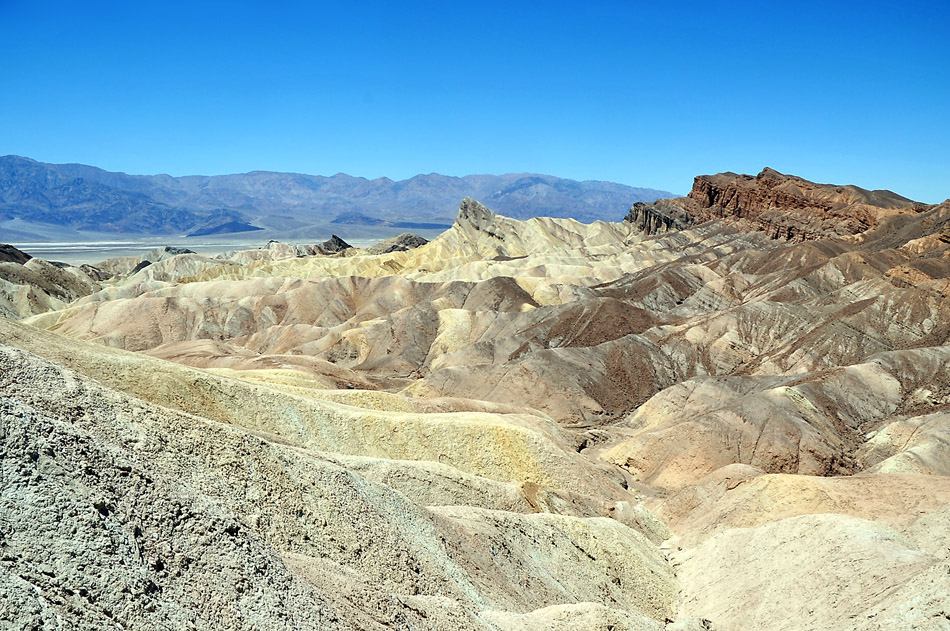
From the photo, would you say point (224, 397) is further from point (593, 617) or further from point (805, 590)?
point (805, 590)

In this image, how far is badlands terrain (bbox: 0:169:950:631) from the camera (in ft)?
39.8

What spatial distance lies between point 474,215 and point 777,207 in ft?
159

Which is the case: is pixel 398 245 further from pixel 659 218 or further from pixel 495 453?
pixel 495 453

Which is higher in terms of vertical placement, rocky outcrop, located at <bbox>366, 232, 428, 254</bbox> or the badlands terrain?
rocky outcrop, located at <bbox>366, 232, 428, 254</bbox>

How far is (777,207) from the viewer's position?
112 metres

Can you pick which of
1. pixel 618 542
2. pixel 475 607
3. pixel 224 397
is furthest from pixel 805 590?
pixel 224 397

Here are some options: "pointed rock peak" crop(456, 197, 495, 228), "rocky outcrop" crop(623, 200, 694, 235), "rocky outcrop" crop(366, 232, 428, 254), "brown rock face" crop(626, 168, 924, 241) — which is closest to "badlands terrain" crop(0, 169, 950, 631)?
"brown rock face" crop(626, 168, 924, 241)

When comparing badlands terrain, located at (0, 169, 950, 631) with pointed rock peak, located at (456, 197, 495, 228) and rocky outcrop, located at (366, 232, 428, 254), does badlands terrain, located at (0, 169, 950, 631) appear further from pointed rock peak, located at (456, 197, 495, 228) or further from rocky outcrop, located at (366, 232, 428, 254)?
rocky outcrop, located at (366, 232, 428, 254)

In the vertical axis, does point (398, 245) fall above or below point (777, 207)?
below

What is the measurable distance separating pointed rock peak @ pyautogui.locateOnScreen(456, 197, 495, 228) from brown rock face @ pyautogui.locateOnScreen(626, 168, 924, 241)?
2580cm

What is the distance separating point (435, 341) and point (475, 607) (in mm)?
52637

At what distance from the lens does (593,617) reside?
653 inches

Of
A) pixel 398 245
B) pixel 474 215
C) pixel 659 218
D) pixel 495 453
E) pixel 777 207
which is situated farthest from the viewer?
pixel 398 245

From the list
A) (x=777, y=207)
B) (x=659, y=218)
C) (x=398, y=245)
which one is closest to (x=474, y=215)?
(x=398, y=245)
